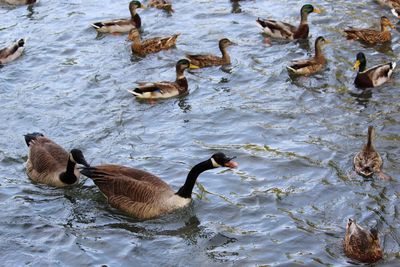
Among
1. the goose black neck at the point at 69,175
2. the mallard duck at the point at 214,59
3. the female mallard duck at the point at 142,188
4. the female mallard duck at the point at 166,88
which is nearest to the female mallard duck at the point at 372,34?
the mallard duck at the point at 214,59

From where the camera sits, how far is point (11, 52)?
17938 mm

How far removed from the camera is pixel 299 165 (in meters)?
12.7

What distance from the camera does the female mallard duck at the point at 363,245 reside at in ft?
32.2

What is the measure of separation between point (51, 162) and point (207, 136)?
301 centimetres

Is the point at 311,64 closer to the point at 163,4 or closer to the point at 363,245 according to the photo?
the point at 163,4

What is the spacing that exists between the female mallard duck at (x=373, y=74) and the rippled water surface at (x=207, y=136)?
0.64ft

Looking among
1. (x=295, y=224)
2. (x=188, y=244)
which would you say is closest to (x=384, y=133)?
(x=295, y=224)

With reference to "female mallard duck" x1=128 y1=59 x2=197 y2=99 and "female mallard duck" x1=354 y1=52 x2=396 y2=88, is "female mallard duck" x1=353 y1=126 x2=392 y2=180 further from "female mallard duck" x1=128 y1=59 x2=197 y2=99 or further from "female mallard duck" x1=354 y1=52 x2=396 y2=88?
"female mallard duck" x1=128 y1=59 x2=197 y2=99

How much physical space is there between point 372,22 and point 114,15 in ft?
22.8

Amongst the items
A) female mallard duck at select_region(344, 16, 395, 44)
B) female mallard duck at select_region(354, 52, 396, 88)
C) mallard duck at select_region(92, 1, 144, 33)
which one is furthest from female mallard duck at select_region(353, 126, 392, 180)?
mallard duck at select_region(92, 1, 144, 33)

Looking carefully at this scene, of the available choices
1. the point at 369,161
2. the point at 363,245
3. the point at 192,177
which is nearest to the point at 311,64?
the point at 369,161

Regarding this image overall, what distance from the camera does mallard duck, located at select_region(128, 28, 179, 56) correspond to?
17875mm

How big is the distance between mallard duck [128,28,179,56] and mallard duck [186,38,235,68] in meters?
1.16

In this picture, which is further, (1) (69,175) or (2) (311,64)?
(2) (311,64)
